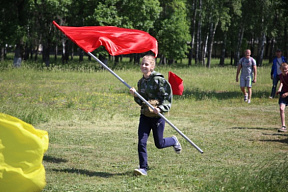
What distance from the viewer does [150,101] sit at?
6.48 metres

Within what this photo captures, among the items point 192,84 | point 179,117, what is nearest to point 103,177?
point 179,117

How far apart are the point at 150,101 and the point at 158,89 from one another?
222 mm

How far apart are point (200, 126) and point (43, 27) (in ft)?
91.5

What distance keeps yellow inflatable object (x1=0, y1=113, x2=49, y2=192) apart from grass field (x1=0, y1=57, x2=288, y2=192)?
935 mm

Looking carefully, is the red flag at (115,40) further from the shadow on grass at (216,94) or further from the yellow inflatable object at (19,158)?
the shadow on grass at (216,94)

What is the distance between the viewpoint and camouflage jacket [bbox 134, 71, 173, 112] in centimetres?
637

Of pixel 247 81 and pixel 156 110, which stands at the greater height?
pixel 156 110

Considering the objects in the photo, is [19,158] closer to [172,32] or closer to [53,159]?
[53,159]

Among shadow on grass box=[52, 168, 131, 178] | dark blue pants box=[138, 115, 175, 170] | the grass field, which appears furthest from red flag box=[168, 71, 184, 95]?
shadow on grass box=[52, 168, 131, 178]

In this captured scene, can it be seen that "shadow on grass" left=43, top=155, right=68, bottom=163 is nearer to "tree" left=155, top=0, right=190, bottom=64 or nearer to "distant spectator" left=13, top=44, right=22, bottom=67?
"distant spectator" left=13, top=44, right=22, bottom=67

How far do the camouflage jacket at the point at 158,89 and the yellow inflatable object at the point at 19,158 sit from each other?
2.14 metres

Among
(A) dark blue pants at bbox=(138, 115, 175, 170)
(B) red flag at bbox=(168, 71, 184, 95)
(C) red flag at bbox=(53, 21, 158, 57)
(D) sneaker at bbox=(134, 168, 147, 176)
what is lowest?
(D) sneaker at bbox=(134, 168, 147, 176)

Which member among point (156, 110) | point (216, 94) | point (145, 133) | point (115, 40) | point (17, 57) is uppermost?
point (115, 40)

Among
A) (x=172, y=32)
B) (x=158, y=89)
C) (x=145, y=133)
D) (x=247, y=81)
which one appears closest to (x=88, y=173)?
(x=145, y=133)
